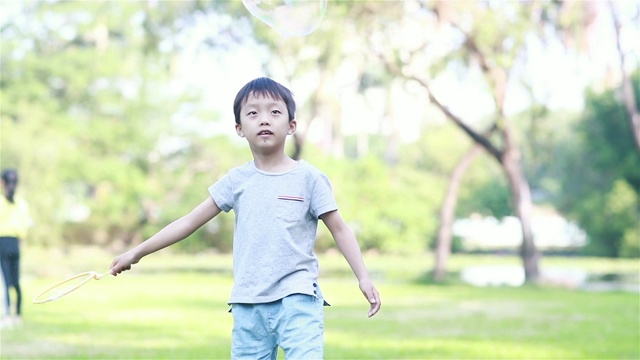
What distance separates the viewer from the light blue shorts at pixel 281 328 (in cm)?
435

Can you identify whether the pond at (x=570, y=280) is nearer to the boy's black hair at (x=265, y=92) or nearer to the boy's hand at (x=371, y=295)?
the boy's hand at (x=371, y=295)

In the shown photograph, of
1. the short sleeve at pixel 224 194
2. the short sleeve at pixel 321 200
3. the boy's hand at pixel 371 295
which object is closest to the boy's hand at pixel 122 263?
the short sleeve at pixel 224 194

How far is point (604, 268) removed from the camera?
34.2 metres

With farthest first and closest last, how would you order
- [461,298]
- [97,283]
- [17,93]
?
1. [17,93]
2. [97,283]
3. [461,298]

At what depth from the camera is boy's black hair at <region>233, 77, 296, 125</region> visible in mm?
4500

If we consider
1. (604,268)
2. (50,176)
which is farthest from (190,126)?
(604,268)

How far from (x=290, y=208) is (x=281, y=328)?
51 cm

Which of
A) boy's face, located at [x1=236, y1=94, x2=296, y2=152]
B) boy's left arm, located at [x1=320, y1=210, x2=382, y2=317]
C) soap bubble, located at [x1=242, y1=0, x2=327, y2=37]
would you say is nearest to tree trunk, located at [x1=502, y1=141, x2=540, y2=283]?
soap bubble, located at [x1=242, y1=0, x2=327, y2=37]

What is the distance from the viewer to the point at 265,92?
14.7 ft

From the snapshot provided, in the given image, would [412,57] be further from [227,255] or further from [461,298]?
[227,255]

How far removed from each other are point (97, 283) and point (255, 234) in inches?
821

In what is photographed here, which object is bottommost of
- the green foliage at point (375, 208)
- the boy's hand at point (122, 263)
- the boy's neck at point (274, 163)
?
the boy's hand at point (122, 263)

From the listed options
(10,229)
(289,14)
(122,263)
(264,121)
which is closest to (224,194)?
(264,121)

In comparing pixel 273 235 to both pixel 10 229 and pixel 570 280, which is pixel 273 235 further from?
pixel 570 280
